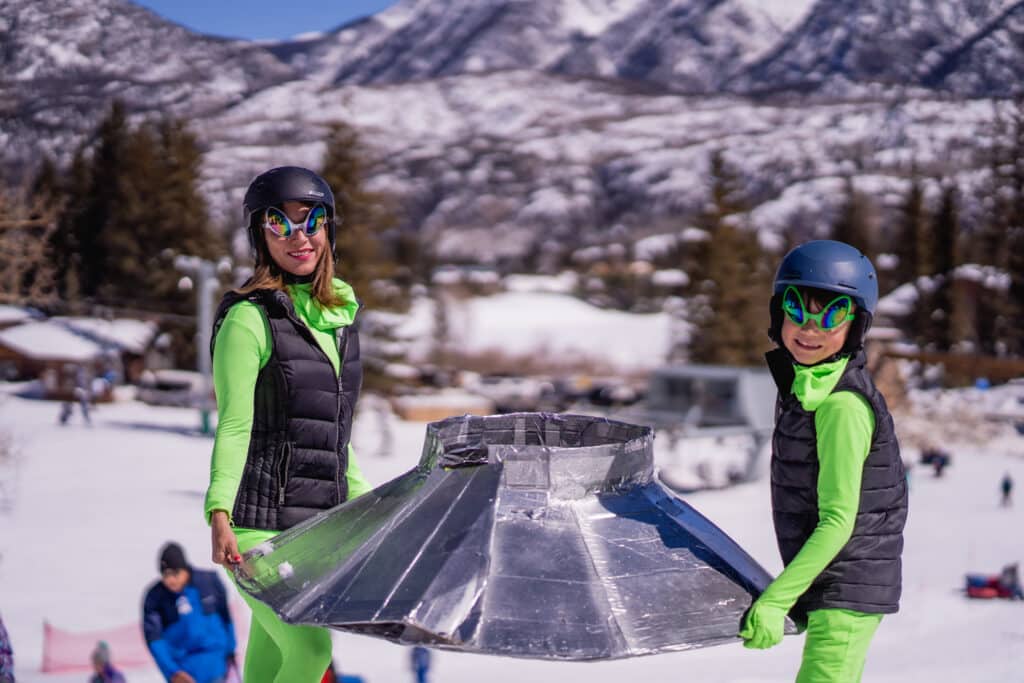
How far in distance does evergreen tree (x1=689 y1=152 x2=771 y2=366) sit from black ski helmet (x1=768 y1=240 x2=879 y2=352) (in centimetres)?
4078

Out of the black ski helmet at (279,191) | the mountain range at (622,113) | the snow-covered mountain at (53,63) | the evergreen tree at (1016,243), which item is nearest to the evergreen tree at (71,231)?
the snow-covered mountain at (53,63)

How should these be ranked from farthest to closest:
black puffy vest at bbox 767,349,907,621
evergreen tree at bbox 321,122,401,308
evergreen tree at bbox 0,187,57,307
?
1. evergreen tree at bbox 321,122,401,308
2. evergreen tree at bbox 0,187,57,307
3. black puffy vest at bbox 767,349,907,621

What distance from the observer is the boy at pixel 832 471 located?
2.12m

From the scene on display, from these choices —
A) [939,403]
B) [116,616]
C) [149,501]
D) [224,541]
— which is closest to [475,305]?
[939,403]

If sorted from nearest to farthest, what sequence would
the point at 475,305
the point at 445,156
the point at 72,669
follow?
1. the point at 72,669
2. the point at 475,305
3. the point at 445,156

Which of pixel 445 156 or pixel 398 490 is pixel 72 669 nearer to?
pixel 398 490

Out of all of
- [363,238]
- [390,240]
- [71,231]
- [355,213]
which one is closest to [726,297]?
[390,240]

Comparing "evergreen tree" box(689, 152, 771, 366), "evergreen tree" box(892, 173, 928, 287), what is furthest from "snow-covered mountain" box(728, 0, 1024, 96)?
"evergreen tree" box(689, 152, 771, 366)

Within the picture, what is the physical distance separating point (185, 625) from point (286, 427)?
266 cm

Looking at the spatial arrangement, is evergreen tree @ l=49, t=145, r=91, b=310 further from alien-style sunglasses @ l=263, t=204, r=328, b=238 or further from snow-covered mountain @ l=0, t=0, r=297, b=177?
alien-style sunglasses @ l=263, t=204, r=328, b=238

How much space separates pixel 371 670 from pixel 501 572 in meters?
7.31

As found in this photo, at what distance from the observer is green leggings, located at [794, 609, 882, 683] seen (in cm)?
217

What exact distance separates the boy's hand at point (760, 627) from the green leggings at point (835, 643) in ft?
0.86

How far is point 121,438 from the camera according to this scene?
24188mm
